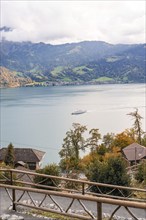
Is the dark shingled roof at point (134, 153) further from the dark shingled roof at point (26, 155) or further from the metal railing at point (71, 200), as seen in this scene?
the metal railing at point (71, 200)

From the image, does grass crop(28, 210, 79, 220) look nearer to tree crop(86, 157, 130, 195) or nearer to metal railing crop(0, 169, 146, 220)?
metal railing crop(0, 169, 146, 220)

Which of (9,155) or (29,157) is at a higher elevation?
(9,155)

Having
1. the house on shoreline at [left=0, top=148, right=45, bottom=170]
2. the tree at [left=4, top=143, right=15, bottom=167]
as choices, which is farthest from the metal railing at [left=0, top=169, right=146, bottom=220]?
the house on shoreline at [left=0, top=148, right=45, bottom=170]

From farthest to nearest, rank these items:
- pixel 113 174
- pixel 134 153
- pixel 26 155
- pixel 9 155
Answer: pixel 26 155
pixel 134 153
pixel 9 155
pixel 113 174

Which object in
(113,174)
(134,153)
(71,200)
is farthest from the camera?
(134,153)

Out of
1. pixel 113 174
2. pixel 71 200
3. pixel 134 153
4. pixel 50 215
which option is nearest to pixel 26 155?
pixel 134 153

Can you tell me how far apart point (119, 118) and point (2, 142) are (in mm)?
40658

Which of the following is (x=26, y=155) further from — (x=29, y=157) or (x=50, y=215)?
(x=50, y=215)

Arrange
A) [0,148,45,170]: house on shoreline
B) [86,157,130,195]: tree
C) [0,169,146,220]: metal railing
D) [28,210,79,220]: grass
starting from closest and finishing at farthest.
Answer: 1. [0,169,146,220]: metal railing
2. [28,210,79,220]: grass
3. [86,157,130,195]: tree
4. [0,148,45,170]: house on shoreline

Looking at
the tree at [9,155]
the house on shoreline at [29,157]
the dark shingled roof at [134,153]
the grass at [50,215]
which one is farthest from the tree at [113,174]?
the house on shoreline at [29,157]

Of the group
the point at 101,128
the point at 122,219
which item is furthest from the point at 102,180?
the point at 101,128

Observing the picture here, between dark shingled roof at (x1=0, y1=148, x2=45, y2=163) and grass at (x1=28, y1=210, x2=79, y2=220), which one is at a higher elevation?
grass at (x1=28, y1=210, x2=79, y2=220)

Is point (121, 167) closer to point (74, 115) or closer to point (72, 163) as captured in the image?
point (72, 163)

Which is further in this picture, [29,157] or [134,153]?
[29,157]
